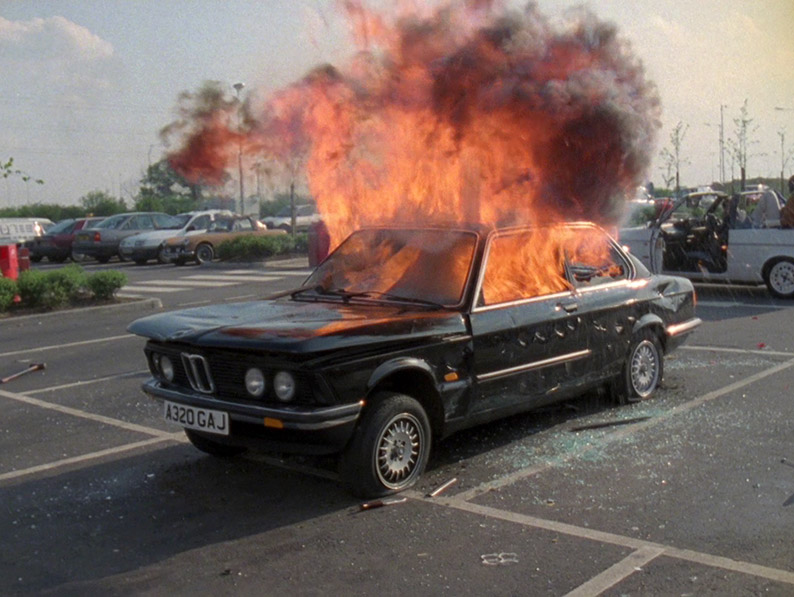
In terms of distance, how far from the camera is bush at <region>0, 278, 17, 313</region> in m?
15.7

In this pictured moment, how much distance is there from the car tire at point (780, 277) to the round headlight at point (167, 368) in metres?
12.1

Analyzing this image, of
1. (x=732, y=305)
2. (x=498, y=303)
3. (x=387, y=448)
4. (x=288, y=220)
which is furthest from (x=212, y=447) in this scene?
(x=288, y=220)

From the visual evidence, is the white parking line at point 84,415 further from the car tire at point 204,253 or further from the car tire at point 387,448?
the car tire at point 204,253

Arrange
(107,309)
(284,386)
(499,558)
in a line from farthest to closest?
(107,309), (284,386), (499,558)

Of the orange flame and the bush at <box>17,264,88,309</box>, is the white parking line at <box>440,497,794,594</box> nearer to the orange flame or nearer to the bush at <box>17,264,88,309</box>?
the orange flame

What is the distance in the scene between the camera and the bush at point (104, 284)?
16875mm

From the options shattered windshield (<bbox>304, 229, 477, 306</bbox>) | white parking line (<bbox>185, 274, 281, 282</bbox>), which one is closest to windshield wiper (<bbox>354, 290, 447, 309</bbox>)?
shattered windshield (<bbox>304, 229, 477, 306</bbox>)

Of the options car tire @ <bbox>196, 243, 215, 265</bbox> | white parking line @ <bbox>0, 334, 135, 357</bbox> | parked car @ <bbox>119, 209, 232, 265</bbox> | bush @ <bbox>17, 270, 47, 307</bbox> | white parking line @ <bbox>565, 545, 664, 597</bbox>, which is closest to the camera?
white parking line @ <bbox>565, 545, 664, 597</bbox>

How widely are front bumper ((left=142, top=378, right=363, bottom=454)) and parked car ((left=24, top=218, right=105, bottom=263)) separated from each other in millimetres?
28816

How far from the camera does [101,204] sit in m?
55.1

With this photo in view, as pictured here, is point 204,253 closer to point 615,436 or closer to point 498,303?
point 615,436

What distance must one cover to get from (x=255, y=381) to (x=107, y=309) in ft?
38.4

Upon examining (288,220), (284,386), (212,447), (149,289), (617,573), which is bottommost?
(617,573)

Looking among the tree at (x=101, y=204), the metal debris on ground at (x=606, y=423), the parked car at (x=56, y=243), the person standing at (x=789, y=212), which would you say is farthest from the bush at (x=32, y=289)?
the tree at (x=101, y=204)
